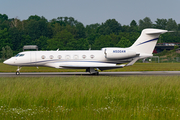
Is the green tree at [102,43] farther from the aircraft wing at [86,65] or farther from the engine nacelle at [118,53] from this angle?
the aircraft wing at [86,65]

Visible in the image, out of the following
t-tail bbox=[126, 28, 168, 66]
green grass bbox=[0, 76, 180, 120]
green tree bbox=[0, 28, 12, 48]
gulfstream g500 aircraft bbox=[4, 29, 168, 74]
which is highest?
green tree bbox=[0, 28, 12, 48]

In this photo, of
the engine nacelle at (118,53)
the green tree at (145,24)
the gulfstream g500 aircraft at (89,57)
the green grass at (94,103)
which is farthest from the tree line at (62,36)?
the green grass at (94,103)

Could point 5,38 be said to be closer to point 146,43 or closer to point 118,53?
point 118,53

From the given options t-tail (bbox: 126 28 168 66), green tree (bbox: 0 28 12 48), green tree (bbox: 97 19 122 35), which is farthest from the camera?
green tree (bbox: 97 19 122 35)

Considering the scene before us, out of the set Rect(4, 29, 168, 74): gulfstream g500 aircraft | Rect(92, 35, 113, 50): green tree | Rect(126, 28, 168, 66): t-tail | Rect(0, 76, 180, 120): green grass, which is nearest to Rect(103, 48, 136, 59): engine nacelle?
Rect(4, 29, 168, 74): gulfstream g500 aircraft

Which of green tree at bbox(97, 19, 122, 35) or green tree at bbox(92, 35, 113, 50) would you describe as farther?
green tree at bbox(97, 19, 122, 35)

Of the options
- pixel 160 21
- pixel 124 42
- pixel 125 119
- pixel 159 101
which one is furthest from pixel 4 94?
pixel 160 21

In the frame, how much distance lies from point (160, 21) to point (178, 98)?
152891 millimetres

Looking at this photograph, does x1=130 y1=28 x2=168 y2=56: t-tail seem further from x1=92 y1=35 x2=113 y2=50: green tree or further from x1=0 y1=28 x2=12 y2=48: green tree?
x1=0 y1=28 x2=12 y2=48: green tree

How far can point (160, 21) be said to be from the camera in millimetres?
154875

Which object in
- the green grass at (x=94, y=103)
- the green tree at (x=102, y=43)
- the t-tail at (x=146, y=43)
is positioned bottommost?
the green grass at (x=94, y=103)

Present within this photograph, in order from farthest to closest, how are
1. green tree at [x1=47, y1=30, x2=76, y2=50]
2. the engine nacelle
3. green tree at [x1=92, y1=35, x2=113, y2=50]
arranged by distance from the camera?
green tree at [x1=92, y1=35, x2=113, y2=50] < green tree at [x1=47, y1=30, x2=76, y2=50] < the engine nacelle

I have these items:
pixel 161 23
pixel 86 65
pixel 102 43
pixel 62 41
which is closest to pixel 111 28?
pixel 102 43

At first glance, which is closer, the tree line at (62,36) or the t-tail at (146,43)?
the t-tail at (146,43)
